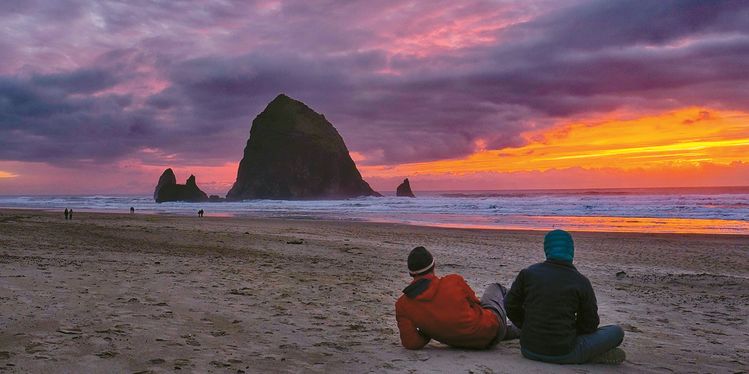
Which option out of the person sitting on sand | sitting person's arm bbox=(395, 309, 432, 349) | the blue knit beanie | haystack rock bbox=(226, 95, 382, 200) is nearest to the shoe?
the person sitting on sand

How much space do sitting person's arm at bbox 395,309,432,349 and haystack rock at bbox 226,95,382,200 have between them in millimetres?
99770

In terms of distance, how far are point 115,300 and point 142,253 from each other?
242 inches

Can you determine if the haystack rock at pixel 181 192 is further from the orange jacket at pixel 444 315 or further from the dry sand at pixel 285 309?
the orange jacket at pixel 444 315

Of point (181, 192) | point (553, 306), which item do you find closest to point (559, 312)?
point (553, 306)

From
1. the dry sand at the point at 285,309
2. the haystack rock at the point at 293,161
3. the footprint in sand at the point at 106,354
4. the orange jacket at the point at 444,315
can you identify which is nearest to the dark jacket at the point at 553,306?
the dry sand at the point at 285,309

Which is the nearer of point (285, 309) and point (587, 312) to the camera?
point (587, 312)

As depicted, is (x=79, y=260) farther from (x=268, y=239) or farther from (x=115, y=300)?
(x=268, y=239)

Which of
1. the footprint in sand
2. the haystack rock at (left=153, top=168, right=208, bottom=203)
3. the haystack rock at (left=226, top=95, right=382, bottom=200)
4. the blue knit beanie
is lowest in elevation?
the footprint in sand

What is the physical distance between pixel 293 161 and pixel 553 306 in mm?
106861

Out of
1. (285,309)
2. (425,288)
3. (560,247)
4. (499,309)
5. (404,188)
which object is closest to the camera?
(560,247)

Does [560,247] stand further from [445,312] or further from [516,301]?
[445,312]

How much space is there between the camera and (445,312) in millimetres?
4520

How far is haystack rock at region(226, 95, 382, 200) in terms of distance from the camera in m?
106

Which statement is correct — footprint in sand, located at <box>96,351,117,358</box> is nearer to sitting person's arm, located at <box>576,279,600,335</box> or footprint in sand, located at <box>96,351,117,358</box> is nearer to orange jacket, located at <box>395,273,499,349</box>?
orange jacket, located at <box>395,273,499,349</box>
